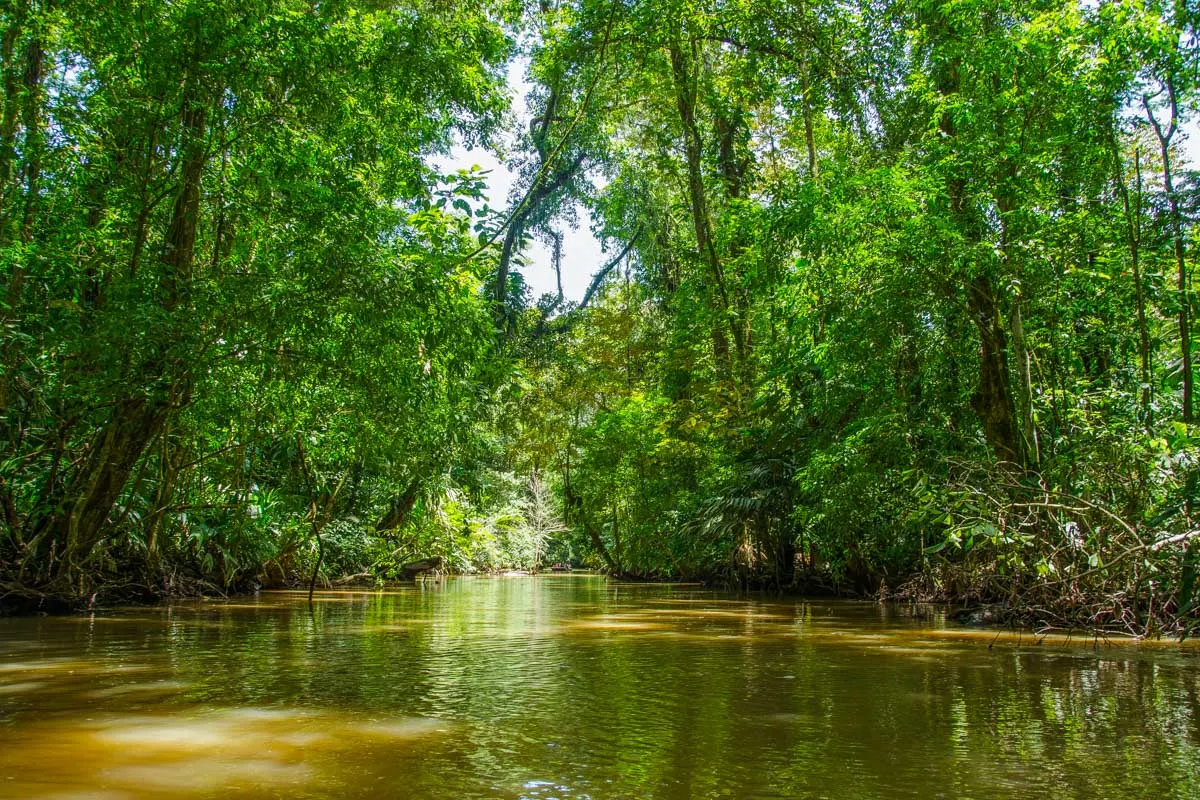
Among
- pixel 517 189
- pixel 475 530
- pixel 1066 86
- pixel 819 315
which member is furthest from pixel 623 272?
pixel 1066 86

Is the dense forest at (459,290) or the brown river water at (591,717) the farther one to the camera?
the dense forest at (459,290)

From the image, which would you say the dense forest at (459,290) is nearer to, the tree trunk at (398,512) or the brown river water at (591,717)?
the brown river water at (591,717)

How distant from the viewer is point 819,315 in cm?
927

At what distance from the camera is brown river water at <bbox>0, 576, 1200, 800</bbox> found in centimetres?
230

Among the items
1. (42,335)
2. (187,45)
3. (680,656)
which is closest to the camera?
(680,656)

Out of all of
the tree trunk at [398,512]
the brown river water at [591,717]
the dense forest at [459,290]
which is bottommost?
the brown river water at [591,717]

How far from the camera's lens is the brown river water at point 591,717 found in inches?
90.7

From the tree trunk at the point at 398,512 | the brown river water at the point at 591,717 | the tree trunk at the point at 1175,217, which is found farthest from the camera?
the tree trunk at the point at 398,512

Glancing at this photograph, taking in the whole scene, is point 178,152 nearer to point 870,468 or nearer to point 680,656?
point 680,656

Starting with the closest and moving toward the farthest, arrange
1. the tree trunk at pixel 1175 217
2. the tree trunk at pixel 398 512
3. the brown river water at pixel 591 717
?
the brown river water at pixel 591 717, the tree trunk at pixel 1175 217, the tree trunk at pixel 398 512

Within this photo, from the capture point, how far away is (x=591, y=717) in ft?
10.6

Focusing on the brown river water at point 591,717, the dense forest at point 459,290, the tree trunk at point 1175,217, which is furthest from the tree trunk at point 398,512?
the tree trunk at point 1175,217

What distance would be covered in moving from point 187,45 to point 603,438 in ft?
52.8

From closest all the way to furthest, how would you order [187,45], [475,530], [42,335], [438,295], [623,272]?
[187,45]
[438,295]
[42,335]
[475,530]
[623,272]
